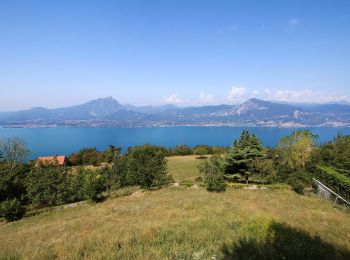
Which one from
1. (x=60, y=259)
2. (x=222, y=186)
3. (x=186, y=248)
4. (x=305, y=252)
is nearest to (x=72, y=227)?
(x=60, y=259)

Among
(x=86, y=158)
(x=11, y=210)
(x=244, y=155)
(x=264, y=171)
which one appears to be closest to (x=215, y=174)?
(x=244, y=155)

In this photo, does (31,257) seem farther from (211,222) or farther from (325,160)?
(325,160)

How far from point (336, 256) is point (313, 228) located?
411 cm

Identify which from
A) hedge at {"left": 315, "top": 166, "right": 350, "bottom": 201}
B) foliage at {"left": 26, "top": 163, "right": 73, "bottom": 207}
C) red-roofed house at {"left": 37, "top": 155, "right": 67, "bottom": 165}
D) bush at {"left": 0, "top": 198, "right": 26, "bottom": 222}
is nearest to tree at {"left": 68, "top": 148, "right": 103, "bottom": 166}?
red-roofed house at {"left": 37, "top": 155, "right": 67, "bottom": 165}

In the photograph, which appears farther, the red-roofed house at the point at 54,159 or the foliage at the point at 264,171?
the red-roofed house at the point at 54,159

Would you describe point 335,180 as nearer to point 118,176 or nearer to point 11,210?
point 118,176

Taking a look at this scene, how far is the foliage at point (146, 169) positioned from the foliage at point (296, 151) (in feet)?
61.9

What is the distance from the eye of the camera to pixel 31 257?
27.4ft

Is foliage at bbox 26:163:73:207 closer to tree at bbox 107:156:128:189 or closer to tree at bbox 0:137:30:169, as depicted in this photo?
tree at bbox 107:156:128:189

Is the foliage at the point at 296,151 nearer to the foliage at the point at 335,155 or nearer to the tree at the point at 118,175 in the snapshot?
the foliage at the point at 335,155

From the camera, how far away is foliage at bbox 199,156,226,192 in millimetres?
29228

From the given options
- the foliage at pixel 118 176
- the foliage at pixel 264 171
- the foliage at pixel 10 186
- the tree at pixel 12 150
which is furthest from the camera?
the tree at pixel 12 150

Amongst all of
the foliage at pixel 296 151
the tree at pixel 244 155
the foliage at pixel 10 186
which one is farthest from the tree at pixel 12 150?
the foliage at pixel 296 151

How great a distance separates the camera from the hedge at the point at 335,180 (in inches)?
968
